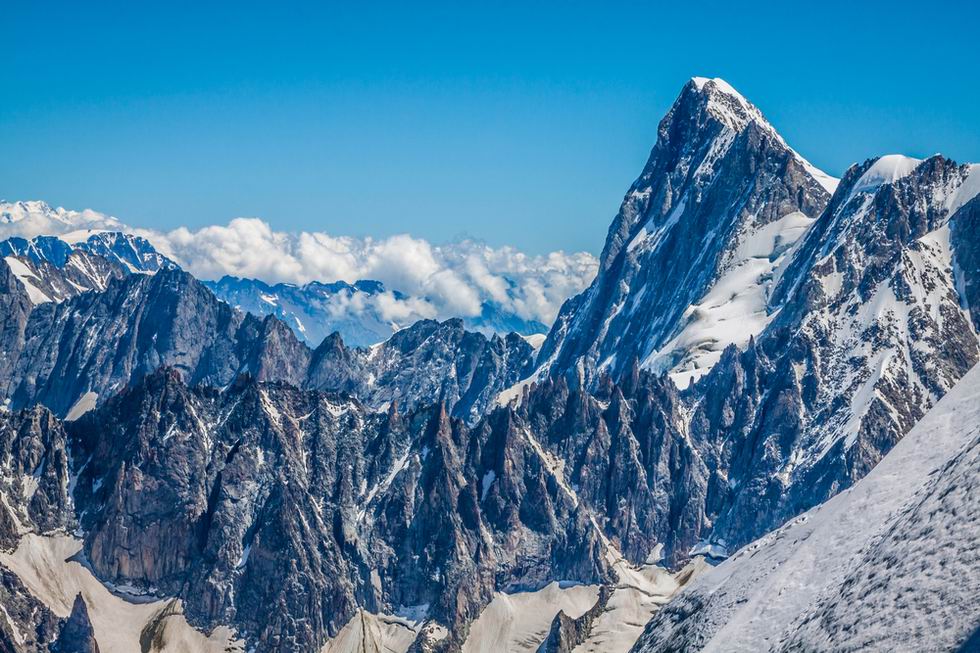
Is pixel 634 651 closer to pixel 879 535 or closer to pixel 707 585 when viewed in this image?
pixel 707 585

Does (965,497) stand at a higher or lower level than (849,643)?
higher

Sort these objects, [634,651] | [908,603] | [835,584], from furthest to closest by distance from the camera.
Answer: [634,651]
[835,584]
[908,603]

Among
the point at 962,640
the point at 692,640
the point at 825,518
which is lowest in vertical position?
the point at 962,640

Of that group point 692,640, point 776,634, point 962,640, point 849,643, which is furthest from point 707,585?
point 962,640

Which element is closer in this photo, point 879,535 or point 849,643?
point 849,643

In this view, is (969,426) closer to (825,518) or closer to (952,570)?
(825,518)

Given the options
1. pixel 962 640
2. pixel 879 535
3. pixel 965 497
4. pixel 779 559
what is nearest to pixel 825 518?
pixel 779 559

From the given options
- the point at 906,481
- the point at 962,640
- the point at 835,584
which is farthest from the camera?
the point at 906,481
